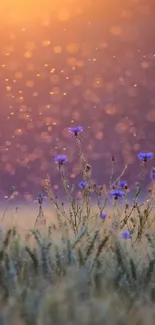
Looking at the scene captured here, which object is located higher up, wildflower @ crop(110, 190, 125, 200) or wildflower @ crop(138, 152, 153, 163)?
wildflower @ crop(138, 152, 153, 163)

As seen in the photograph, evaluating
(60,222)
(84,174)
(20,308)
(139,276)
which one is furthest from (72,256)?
(84,174)

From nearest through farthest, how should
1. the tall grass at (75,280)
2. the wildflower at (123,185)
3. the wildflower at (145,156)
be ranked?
the tall grass at (75,280) → the wildflower at (145,156) → the wildflower at (123,185)

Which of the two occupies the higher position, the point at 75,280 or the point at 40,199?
the point at 40,199

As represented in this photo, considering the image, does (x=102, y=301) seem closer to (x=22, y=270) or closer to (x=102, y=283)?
(x=102, y=283)

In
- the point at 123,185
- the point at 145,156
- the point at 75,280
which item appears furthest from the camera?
the point at 123,185

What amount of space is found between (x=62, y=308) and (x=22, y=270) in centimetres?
47

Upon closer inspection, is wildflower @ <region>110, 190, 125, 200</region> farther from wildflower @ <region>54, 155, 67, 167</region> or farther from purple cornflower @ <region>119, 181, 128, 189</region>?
wildflower @ <region>54, 155, 67, 167</region>

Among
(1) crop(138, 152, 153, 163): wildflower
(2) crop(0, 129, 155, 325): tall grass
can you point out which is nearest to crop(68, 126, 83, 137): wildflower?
Answer: (1) crop(138, 152, 153, 163): wildflower

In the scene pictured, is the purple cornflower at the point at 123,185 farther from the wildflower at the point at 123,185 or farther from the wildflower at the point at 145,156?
the wildflower at the point at 145,156

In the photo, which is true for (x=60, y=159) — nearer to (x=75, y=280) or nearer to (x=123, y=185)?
(x=123, y=185)

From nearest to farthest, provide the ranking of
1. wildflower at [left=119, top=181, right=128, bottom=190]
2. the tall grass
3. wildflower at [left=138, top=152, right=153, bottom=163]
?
1. the tall grass
2. wildflower at [left=138, top=152, right=153, bottom=163]
3. wildflower at [left=119, top=181, right=128, bottom=190]

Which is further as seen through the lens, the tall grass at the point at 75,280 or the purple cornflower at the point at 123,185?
the purple cornflower at the point at 123,185

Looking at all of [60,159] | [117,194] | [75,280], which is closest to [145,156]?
[117,194]

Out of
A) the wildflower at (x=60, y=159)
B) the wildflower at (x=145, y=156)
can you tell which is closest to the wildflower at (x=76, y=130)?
the wildflower at (x=60, y=159)
